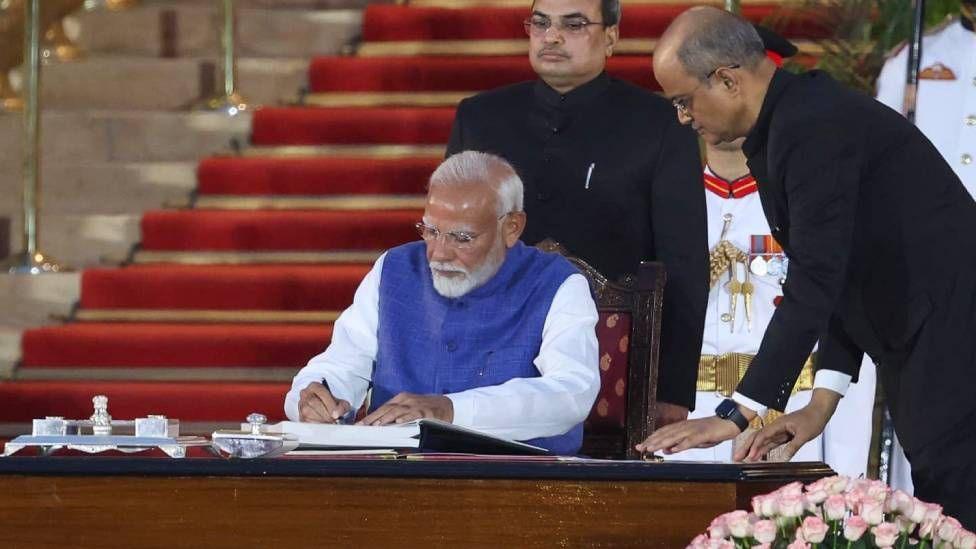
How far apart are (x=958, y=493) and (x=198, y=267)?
14.7 ft

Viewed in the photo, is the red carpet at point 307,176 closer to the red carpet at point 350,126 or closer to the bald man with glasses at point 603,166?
the red carpet at point 350,126

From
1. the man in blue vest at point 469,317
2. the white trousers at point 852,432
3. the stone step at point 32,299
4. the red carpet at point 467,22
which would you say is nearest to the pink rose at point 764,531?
the man in blue vest at point 469,317

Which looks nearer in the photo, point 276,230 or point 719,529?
point 719,529

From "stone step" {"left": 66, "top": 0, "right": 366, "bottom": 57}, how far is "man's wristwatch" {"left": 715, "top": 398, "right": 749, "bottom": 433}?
214 inches

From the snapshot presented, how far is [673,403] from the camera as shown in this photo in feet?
13.8

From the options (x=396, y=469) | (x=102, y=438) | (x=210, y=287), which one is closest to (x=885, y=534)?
(x=396, y=469)

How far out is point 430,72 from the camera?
779 cm

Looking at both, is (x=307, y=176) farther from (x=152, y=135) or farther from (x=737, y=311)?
(x=737, y=311)

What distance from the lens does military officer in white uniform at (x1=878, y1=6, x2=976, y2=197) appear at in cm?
509

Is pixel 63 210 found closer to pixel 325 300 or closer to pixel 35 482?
pixel 325 300

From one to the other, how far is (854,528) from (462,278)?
66.4 inches

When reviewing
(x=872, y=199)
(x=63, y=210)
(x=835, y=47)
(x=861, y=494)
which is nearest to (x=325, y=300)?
(x=63, y=210)

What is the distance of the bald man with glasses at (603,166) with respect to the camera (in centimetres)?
430

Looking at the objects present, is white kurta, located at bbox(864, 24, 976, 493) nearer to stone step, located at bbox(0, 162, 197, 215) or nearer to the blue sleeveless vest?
the blue sleeveless vest
